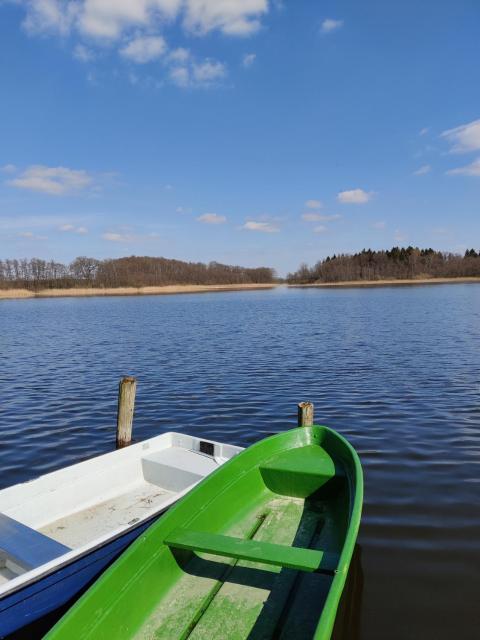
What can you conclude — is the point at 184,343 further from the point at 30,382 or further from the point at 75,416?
the point at 75,416

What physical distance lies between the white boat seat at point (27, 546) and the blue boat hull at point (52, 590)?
1.03ft

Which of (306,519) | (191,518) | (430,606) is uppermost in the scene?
(191,518)

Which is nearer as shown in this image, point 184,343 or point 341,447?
point 341,447

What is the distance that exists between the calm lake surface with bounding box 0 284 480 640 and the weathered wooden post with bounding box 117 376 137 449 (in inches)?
32.3

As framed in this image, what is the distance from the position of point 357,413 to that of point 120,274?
152 m

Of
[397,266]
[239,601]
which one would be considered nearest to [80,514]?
[239,601]

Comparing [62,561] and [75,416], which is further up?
[62,561]

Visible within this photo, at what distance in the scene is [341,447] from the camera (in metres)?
6.80

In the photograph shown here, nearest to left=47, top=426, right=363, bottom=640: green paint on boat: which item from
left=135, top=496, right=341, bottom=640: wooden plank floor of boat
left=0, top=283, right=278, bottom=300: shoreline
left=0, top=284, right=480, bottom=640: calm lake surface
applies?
left=135, top=496, right=341, bottom=640: wooden plank floor of boat

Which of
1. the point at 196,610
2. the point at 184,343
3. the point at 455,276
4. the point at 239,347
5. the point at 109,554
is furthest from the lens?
the point at 455,276

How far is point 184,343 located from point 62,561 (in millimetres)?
21918

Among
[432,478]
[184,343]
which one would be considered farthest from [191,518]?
[184,343]

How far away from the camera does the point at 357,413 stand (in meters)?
12.1

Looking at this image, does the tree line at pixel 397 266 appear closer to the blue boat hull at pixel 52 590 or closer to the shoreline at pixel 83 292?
the shoreline at pixel 83 292
